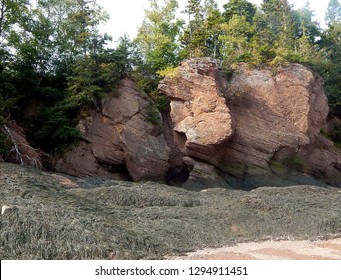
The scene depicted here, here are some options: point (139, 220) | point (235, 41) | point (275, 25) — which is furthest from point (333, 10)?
point (139, 220)

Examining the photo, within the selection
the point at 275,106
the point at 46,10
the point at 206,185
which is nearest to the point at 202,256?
the point at 206,185

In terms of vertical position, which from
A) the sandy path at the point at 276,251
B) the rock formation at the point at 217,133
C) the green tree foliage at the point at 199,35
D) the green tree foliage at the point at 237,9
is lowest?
the sandy path at the point at 276,251

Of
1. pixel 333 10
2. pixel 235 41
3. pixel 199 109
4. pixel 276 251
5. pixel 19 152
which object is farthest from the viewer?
pixel 333 10

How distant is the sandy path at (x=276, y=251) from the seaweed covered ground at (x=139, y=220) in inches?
20.9

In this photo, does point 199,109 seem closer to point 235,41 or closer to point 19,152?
point 235,41

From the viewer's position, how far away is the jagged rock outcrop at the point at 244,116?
26312 millimetres

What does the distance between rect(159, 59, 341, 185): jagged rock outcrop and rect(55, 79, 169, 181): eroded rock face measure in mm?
2532

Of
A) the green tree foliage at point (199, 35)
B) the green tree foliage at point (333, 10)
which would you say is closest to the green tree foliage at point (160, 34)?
the green tree foliage at point (199, 35)

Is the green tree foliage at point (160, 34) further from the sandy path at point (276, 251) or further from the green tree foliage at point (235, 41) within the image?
the sandy path at point (276, 251)

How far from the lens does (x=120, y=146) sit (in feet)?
94.6

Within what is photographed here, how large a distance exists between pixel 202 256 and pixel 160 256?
1.09 m

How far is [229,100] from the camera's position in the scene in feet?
90.3

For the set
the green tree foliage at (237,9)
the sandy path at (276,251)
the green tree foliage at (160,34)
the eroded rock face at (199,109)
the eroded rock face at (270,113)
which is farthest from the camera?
the green tree foliage at (237,9)

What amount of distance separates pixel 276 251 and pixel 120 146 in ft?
63.7
